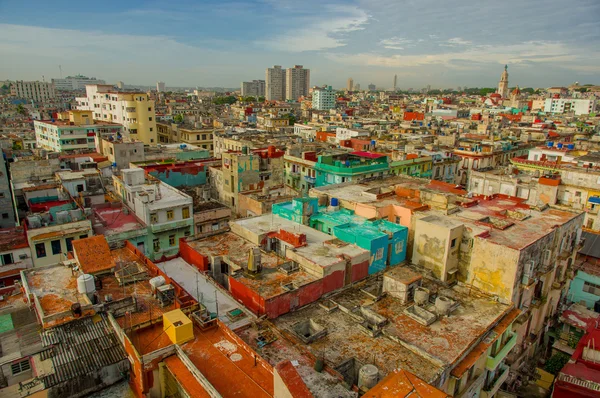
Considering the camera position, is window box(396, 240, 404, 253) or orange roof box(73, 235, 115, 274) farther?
window box(396, 240, 404, 253)

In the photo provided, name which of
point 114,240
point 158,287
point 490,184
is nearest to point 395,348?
point 158,287

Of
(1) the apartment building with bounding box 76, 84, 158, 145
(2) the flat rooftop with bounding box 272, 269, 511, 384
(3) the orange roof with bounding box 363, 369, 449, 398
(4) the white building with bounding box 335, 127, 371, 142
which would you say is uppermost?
(1) the apartment building with bounding box 76, 84, 158, 145

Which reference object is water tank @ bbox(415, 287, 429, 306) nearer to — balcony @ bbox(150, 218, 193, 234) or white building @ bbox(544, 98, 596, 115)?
balcony @ bbox(150, 218, 193, 234)

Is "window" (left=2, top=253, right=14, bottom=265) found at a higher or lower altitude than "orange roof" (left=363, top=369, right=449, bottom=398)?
lower

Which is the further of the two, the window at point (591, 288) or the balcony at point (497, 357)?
the window at point (591, 288)

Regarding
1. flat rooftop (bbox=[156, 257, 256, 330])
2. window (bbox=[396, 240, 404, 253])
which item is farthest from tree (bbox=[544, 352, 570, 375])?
flat rooftop (bbox=[156, 257, 256, 330])

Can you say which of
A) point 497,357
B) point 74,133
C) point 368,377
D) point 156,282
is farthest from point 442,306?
point 74,133

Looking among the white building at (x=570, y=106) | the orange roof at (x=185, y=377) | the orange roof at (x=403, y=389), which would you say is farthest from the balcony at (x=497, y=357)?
the white building at (x=570, y=106)

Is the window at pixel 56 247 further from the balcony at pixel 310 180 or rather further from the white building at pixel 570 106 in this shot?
the white building at pixel 570 106
